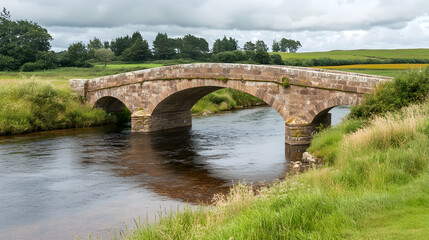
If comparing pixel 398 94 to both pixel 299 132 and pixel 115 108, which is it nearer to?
pixel 299 132

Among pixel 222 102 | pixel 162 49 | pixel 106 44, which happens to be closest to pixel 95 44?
pixel 106 44

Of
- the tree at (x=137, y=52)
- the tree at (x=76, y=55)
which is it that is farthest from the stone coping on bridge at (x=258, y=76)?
the tree at (x=137, y=52)

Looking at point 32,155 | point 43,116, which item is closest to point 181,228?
point 32,155

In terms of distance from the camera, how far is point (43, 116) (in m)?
24.0

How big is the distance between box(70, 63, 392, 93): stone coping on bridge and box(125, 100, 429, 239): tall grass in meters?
6.67

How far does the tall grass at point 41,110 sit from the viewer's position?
881 inches

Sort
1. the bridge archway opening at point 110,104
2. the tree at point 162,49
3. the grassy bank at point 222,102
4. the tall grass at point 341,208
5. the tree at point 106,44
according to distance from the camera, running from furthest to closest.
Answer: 1. the tree at point 106,44
2. the tree at point 162,49
3. the grassy bank at point 222,102
4. the bridge archway opening at point 110,104
5. the tall grass at point 341,208

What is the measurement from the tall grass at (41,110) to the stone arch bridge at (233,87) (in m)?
0.98

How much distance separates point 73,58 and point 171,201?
48490 mm

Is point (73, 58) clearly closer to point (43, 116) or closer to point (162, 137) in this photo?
point (43, 116)

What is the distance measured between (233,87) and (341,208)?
13926 millimetres

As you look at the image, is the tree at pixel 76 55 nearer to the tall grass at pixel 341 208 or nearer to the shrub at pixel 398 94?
the shrub at pixel 398 94

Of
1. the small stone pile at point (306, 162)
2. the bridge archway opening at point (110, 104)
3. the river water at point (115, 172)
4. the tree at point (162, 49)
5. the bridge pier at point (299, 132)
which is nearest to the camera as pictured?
the river water at point (115, 172)

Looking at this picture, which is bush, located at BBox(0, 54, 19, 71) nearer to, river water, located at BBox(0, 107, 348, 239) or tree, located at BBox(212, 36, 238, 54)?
river water, located at BBox(0, 107, 348, 239)
